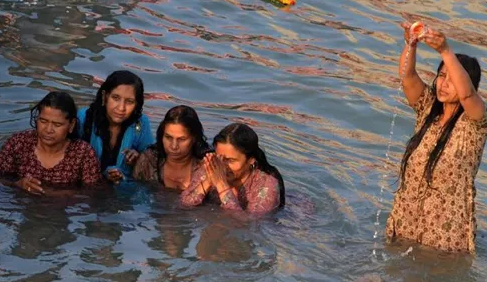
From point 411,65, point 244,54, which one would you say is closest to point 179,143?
point 411,65

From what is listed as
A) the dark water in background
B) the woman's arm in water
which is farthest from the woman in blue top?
the woman's arm in water

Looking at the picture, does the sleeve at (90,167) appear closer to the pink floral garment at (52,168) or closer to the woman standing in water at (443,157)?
the pink floral garment at (52,168)

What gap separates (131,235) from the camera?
6.41 m

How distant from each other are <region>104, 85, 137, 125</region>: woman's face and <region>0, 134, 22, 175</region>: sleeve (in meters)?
0.66

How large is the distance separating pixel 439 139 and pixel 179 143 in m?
1.92

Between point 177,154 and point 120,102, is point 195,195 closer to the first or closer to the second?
point 177,154

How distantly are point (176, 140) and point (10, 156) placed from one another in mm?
1156

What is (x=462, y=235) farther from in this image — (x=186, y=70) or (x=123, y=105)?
(x=186, y=70)

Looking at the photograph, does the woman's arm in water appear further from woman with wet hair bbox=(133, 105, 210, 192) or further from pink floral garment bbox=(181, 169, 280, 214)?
woman with wet hair bbox=(133, 105, 210, 192)

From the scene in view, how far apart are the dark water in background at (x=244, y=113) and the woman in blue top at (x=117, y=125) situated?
0.27m

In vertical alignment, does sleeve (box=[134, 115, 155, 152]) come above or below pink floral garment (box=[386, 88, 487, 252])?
below

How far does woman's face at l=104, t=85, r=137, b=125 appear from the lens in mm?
7121

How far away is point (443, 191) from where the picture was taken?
19.4 feet

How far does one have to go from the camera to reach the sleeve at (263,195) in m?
6.87
